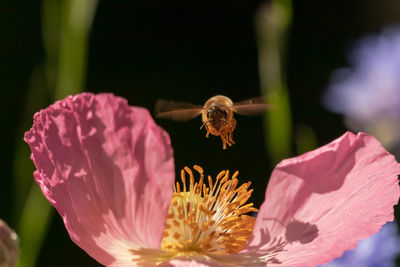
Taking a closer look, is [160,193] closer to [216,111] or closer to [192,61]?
[216,111]

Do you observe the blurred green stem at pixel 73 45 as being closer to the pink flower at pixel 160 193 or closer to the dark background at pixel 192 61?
the pink flower at pixel 160 193

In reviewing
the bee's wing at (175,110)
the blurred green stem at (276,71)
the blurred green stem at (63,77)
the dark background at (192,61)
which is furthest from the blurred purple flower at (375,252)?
the dark background at (192,61)

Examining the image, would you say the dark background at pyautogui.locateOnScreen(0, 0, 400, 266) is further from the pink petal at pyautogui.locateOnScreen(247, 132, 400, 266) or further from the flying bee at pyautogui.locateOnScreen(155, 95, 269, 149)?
the pink petal at pyautogui.locateOnScreen(247, 132, 400, 266)

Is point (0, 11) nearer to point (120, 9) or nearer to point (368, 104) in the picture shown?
point (120, 9)

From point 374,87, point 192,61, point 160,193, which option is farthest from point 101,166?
point 192,61

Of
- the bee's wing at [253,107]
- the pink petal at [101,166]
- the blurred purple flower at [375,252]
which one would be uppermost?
the bee's wing at [253,107]

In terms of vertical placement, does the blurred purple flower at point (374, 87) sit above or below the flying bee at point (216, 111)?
above

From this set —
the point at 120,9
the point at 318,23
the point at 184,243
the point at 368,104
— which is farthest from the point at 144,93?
the point at 184,243
